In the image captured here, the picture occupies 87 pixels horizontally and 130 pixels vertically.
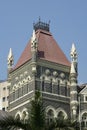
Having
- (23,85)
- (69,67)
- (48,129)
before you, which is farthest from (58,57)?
(48,129)

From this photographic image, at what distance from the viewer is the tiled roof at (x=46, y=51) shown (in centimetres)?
6531

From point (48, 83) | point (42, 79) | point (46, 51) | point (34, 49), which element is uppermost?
point (46, 51)

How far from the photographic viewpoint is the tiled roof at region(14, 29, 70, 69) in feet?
214

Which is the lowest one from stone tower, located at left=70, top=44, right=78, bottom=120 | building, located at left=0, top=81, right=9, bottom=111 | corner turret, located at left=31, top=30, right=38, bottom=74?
stone tower, located at left=70, top=44, right=78, bottom=120

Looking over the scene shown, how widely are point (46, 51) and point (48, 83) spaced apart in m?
5.44

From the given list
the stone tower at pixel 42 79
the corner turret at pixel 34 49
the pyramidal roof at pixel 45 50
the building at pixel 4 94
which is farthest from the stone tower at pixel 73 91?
the building at pixel 4 94

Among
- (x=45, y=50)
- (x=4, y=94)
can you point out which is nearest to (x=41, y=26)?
(x=45, y=50)

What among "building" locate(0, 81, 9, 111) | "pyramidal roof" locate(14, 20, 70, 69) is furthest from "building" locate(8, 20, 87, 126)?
"building" locate(0, 81, 9, 111)

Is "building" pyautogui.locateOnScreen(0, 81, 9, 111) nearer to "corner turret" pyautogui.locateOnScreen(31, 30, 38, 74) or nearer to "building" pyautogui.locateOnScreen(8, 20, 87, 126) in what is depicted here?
"building" pyautogui.locateOnScreen(8, 20, 87, 126)

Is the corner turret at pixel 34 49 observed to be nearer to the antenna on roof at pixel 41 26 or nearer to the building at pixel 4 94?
the antenna on roof at pixel 41 26

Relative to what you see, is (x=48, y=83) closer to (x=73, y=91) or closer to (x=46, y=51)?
(x=73, y=91)

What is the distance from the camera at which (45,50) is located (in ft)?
218

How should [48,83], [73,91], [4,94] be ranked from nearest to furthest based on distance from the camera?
[48,83], [73,91], [4,94]

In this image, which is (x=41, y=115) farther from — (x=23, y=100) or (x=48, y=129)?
(x=23, y=100)
